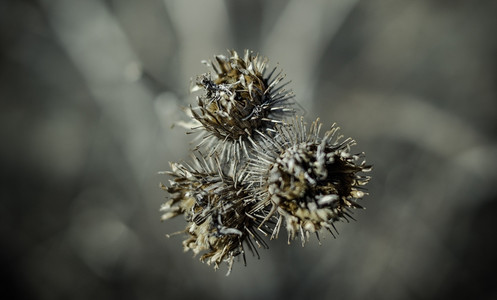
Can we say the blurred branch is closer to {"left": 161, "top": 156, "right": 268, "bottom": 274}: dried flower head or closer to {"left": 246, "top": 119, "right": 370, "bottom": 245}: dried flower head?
{"left": 161, "top": 156, "right": 268, "bottom": 274}: dried flower head

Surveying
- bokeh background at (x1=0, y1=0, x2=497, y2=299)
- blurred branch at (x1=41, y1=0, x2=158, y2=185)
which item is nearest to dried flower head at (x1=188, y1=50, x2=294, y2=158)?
bokeh background at (x1=0, y1=0, x2=497, y2=299)

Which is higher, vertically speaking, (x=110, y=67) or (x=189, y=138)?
(x=110, y=67)

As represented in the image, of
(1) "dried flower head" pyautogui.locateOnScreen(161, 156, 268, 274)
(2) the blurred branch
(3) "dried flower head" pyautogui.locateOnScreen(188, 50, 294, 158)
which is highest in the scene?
(2) the blurred branch

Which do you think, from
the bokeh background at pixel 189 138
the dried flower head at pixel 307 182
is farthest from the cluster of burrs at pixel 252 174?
the bokeh background at pixel 189 138

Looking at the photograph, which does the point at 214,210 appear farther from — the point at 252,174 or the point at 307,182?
the point at 307,182

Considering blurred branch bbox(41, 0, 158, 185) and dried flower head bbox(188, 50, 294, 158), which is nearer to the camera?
dried flower head bbox(188, 50, 294, 158)

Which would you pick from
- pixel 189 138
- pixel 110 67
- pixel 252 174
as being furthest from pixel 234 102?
pixel 110 67

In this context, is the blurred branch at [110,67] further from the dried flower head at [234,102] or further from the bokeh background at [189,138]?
the dried flower head at [234,102]
